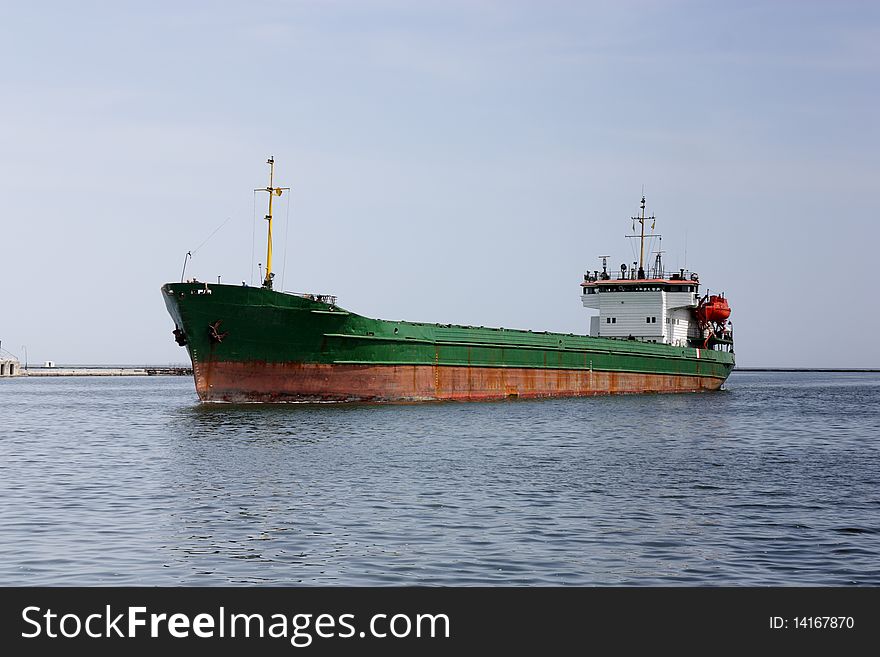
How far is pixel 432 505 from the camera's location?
15938 mm

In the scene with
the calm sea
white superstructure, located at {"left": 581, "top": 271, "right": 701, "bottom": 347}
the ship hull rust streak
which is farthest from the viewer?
white superstructure, located at {"left": 581, "top": 271, "right": 701, "bottom": 347}

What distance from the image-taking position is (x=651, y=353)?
55.5m

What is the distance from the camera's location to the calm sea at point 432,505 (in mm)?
11711

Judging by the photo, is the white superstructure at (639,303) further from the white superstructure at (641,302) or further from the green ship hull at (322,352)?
the green ship hull at (322,352)

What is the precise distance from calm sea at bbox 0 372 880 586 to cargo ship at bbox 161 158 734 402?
4441mm

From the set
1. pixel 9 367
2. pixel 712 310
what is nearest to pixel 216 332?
pixel 712 310

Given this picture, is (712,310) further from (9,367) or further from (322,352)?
(9,367)

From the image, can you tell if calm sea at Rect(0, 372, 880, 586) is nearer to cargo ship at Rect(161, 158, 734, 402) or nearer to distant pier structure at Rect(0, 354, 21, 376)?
cargo ship at Rect(161, 158, 734, 402)

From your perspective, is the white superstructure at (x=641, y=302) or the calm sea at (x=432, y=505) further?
→ the white superstructure at (x=641, y=302)

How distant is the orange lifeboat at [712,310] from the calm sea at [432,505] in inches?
1262

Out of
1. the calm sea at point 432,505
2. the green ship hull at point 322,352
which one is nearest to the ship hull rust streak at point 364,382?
the green ship hull at point 322,352

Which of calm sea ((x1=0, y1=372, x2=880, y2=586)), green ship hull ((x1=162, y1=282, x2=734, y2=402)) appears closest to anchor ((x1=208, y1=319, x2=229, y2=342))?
green ship hull ((x1=162, y1=282, x2=734, y2=402))

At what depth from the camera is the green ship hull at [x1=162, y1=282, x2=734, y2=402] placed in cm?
3462
